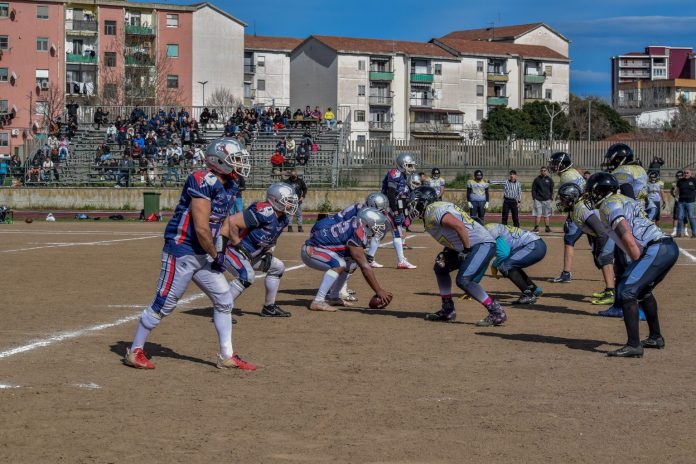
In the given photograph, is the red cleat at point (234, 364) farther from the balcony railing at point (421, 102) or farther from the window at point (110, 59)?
the balcony railing at point (421, 102)

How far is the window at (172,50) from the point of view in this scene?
9006 cm

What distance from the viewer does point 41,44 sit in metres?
84.4

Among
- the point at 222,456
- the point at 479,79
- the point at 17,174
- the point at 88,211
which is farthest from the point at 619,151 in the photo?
the point at 479,79

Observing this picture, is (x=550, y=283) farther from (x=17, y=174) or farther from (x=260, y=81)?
(x=260, y=81)

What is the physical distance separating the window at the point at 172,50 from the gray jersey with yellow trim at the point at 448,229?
8055cm

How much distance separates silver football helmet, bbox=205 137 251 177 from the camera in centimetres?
933

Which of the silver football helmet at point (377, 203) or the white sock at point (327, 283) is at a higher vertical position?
the silver football helmet at point (377, 203)

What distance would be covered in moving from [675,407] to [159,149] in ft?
131

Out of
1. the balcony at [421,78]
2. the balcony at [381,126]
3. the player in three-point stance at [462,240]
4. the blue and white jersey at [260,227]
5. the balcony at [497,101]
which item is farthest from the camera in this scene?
the balcony at [497,101]

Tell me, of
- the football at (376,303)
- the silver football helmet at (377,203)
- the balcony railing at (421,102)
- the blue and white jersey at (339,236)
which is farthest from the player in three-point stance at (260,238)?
the balcony railing at (421,102)

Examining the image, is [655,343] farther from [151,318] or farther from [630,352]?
[151,318]

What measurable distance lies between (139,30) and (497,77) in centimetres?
3475

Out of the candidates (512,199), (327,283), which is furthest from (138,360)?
(512,199)

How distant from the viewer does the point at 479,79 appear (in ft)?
334
